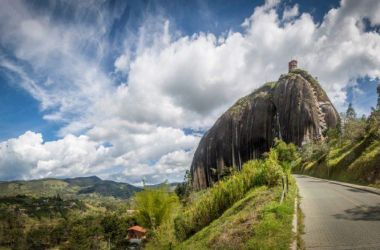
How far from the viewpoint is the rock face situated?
67.2 meters

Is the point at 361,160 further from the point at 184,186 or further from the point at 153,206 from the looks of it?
the point at 184,186

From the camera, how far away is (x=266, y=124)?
71.5 m

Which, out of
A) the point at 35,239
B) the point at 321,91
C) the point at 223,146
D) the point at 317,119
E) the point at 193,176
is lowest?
the point at 35,239

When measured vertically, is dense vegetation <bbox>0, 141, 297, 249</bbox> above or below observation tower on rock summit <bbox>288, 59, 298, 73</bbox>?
below

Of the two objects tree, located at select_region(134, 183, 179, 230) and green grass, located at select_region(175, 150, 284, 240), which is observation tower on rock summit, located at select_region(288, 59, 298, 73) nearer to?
green grass, located at select_region(175, 150, 284, 240)

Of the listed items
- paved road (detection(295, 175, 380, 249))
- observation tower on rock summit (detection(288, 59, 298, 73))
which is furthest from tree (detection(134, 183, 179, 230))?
observation tower on rock summit (detection(288, 59, 298, 73))

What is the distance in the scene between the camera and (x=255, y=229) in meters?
7.50

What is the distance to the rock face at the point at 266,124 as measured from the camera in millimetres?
67188

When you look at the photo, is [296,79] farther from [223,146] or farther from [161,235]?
[161,235]

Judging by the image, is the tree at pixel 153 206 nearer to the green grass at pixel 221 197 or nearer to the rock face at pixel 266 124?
the green grass at pixel 221 197

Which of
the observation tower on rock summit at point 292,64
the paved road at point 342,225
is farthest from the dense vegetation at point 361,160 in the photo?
the observation tower on rock summit at point 292,64

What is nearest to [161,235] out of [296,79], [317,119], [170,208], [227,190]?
[170,208]

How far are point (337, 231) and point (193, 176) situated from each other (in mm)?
70359

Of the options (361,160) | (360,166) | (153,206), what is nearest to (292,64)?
(361,160)
